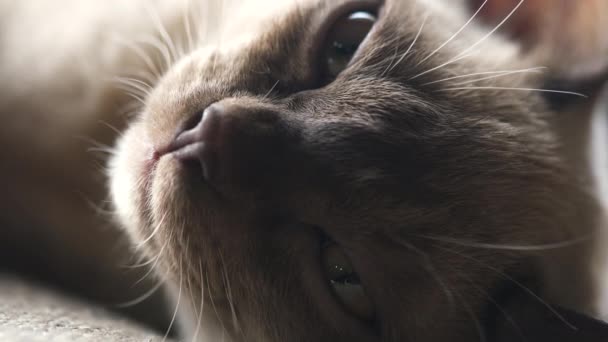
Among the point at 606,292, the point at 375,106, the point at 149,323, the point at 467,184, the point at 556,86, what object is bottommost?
the point at 149,323

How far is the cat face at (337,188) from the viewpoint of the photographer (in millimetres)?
1065

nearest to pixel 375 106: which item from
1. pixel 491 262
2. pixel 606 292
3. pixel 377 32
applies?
pixel 377 32

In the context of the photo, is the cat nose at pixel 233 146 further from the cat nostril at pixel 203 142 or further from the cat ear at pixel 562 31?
the cat ear at pixel 562 31

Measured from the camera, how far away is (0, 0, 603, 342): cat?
3.50 feet

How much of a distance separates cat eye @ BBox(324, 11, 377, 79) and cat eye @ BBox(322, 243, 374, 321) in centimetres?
38

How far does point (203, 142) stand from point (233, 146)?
2.0 inches

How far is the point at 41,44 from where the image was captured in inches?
65.9

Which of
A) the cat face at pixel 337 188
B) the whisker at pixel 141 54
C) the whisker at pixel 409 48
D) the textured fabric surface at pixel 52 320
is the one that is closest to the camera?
the textured fabric surface at pixel 52 320

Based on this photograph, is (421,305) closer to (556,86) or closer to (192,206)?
(192,206)

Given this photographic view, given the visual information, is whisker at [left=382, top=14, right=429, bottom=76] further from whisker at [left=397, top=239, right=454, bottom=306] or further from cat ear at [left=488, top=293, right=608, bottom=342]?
cat ear at [left=488, top=293, right=608, bottom=342]

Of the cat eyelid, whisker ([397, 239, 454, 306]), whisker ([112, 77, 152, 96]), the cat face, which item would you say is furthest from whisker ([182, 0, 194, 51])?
whisker ([397, 239, 454, 306])

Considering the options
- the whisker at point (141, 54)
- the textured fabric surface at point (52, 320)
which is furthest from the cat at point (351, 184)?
the whisker at point (141, 54)

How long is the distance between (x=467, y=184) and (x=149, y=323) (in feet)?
2.79

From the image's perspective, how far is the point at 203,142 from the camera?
3.47 feet
